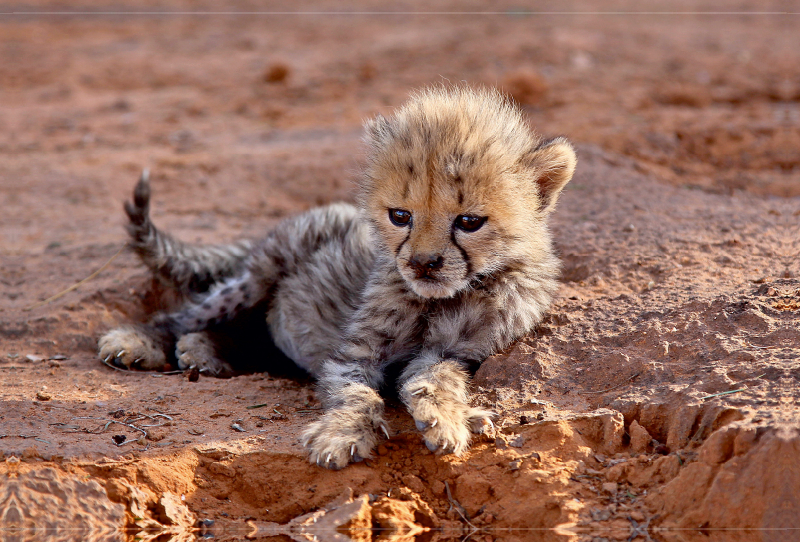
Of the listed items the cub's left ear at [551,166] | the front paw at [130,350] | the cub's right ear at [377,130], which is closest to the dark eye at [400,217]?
the cub's right ear at [377,130]

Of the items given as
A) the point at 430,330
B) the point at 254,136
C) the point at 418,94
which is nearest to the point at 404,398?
the point at 430,330

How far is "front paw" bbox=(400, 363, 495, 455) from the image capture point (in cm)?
266

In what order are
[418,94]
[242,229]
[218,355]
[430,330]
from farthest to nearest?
[242,229]
[218,355]
[418,94]
[430,330]

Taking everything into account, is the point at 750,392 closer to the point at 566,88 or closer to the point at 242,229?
the point at 242,229

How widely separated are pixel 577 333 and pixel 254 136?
484 cm

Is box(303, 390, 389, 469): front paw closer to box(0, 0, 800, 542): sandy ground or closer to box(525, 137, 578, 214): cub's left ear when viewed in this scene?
box(0, 0, 800, 542): sandy ground

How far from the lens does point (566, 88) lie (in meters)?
7.81

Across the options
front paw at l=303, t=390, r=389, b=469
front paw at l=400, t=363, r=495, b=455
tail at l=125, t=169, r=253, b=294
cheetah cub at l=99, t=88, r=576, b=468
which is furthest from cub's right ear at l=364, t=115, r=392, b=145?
tail at l=125, t=169, r=253, b=294

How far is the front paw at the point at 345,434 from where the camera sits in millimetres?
2674

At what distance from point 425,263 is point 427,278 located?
0.23 feet

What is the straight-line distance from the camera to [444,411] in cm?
271

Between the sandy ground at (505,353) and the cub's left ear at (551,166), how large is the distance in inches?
22.1

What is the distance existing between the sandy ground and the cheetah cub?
0.15 m

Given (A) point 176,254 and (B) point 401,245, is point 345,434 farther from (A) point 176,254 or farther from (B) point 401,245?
(A) point 176,254
